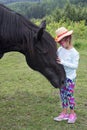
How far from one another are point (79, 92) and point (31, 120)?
5.22 ft

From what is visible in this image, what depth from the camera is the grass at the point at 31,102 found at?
432 centimetres

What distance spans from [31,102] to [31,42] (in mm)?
1761

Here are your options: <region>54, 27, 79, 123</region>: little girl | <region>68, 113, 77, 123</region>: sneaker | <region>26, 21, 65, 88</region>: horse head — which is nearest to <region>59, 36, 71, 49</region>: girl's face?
<region>54, 27, 79, 123</region>: little girl

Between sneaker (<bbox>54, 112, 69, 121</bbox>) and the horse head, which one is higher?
the horse head

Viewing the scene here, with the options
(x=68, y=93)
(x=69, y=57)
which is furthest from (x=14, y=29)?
(x=68, y=93)

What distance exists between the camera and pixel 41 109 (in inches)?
193

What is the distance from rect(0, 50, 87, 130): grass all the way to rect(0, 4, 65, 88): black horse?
734mm

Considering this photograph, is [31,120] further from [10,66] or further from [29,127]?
[10,66]

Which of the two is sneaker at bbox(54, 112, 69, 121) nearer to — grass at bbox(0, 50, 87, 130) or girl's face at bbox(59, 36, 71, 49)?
grass at bbox(0, 50, 87, 130)

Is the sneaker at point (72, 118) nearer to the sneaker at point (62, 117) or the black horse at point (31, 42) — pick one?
the sneaker at point (62, 117)

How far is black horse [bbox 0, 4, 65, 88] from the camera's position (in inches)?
146

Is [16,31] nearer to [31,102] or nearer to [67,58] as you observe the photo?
[67,58]

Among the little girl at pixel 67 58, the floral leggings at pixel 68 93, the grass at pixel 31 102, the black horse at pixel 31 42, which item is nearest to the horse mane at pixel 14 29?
the black horse at pixel 31 42

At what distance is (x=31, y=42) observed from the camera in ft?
12.1
